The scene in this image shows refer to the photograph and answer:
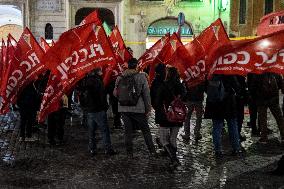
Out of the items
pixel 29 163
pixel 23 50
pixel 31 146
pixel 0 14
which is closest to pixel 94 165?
pixel 29 163

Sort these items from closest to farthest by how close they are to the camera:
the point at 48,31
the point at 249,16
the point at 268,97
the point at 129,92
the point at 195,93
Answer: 1. the point at 129,92
2. the point at 268,97
3. the point at 195,93
4. the point at 48,31
5. the point at 249,16

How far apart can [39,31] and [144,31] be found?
19.5 ft

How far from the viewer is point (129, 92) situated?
30.2ft

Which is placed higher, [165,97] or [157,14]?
[157,14]

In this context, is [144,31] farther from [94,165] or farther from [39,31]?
[94,165]

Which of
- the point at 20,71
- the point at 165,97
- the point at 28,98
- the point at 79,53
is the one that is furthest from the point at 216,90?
the point at 28,98

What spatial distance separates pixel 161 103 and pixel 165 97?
4.9 inches

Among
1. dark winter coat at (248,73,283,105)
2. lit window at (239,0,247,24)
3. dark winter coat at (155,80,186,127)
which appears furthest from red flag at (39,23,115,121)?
lit window at (239,0,247,24)

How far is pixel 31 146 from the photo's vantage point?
422 inches

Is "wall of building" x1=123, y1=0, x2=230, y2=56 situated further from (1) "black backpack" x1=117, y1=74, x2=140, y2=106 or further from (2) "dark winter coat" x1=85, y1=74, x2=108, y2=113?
(1) "black backpack" x1=117, y1=74, x2=140, y2=106

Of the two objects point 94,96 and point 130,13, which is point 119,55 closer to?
point 94,96

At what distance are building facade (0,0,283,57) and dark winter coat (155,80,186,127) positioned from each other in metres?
20.5

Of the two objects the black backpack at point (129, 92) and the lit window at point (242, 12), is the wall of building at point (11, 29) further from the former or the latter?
the black backpack at point (129, 92)

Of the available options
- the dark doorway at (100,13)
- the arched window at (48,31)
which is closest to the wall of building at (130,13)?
the arched window at (48,31)
